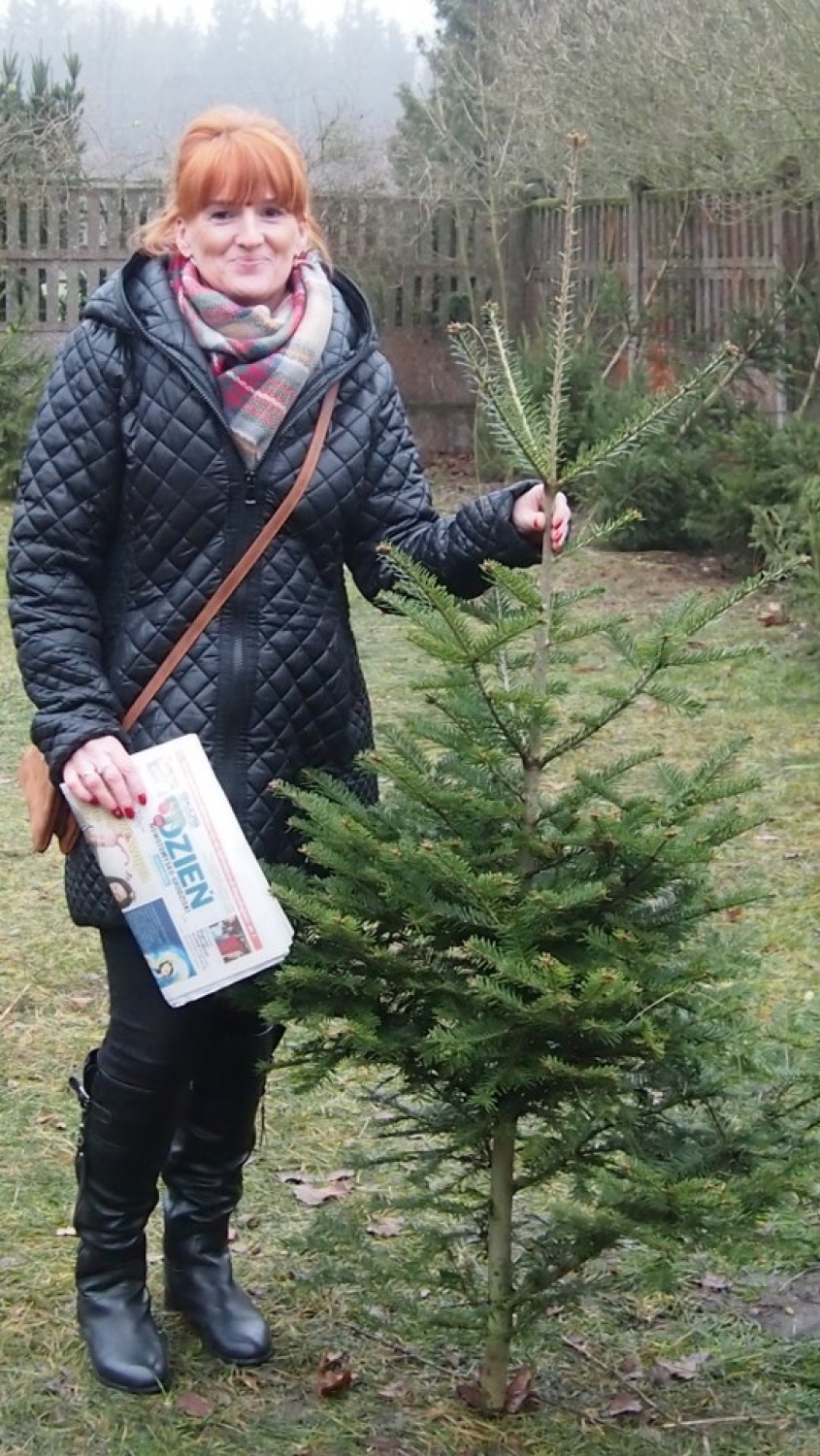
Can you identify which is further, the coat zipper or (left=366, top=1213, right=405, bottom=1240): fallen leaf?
(left=366, top=1213, right=405, bottom=1240): fallen leaf

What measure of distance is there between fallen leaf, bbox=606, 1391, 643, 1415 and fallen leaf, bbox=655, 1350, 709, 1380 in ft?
0.37

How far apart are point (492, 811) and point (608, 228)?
471 inches

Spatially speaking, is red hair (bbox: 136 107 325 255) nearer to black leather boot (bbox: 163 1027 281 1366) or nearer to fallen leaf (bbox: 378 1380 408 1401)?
black leather boot (bbox: 163 1027 281 1366)

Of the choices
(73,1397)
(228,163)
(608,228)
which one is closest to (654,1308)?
(73,1397)

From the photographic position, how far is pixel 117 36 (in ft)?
162

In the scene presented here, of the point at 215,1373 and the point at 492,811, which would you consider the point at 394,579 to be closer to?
the point at 492,811

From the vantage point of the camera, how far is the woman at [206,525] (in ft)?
9.43

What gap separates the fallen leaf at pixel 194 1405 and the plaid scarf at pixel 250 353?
1531 millimetres

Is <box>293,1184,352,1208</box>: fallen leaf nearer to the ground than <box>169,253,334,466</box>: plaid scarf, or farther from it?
nearer to the ground

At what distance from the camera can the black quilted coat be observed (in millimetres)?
2879

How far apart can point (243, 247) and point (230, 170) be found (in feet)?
0.38

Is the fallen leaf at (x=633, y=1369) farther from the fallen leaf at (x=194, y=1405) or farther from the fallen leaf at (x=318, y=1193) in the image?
the fallen leaf at (x=318, y=1193)

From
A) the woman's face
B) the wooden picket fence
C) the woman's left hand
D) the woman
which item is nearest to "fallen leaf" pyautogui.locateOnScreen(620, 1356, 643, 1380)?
the woman

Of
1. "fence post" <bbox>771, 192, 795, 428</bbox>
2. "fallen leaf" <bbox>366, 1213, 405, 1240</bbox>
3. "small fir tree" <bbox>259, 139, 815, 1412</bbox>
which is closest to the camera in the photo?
"small fir tree" <bbox>259, 139, 815, 1412</bbox>
